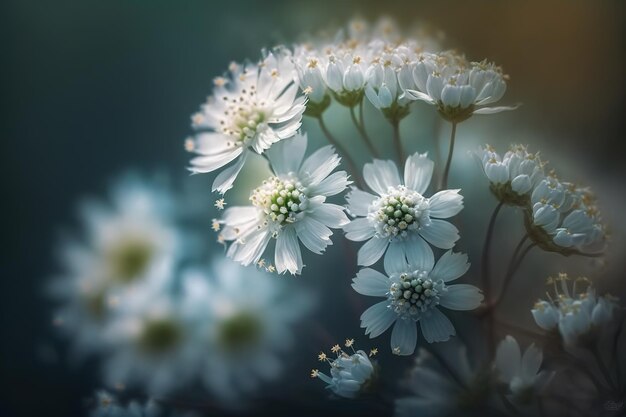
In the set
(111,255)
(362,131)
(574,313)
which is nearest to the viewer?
(574,313)

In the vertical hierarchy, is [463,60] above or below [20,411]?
above

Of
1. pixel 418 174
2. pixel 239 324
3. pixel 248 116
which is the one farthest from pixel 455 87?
pixel 239 324

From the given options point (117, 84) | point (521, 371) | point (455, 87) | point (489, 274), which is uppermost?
point (117, 84)

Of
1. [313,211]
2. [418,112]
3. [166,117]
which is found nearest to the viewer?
[313,211]

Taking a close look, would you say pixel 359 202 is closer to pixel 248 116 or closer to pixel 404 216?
pixel 404 216

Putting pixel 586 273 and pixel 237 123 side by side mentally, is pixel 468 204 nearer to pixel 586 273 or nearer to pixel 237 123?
pixel 586 273

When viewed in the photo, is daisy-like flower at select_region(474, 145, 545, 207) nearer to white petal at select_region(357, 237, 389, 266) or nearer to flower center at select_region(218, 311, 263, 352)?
white petal at select_region(357, 237, 389, 266)

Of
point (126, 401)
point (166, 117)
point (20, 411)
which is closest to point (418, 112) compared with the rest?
point (166, 117)
